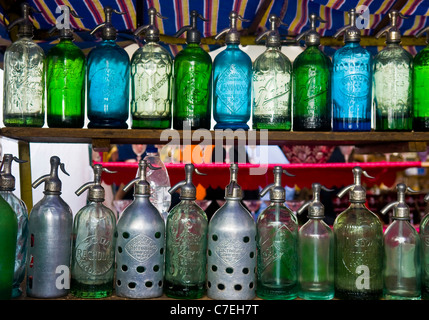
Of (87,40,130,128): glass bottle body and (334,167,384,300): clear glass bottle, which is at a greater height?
(87,40,130,128): glass bottle body

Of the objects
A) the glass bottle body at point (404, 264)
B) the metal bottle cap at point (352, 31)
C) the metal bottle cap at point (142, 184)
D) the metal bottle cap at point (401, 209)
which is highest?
the metal bottle cap at point (352, 31)

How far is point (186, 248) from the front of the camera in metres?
1.25

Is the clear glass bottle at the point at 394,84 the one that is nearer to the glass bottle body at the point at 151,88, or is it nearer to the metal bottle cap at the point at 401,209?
the metal bottle cap at the point at 401,209

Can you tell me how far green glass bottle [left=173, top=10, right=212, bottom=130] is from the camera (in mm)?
1304

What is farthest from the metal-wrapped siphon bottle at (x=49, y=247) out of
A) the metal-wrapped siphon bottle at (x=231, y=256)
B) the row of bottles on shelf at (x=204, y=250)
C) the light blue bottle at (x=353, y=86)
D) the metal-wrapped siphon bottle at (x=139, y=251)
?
the light blue bottle at (x=353, y=86)

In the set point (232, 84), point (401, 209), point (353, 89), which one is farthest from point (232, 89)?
point (401, 209)

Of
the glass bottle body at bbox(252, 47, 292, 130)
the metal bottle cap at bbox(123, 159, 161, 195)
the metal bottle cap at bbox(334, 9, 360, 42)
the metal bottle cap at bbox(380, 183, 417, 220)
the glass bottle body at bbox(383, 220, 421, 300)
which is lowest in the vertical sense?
the glass bottle body at bbox(383, 220, 421, 300)

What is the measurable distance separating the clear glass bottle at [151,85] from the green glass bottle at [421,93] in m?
0.70

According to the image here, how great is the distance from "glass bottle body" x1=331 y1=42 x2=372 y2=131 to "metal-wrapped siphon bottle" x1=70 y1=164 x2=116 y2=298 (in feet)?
2.25

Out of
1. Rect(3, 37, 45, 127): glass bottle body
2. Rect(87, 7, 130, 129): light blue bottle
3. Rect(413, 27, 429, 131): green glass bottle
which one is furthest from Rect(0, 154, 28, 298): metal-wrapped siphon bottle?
Rect(413, 27, 429, 131): green glass bottle

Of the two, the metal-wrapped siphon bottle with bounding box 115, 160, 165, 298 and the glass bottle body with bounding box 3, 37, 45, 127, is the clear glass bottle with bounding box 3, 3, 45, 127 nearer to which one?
the glass bottle body with bounding box 3, 37, 45, 127

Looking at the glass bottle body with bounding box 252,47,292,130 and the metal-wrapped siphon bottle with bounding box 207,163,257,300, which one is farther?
the glass bottle body with bounding box 252,47,292,130

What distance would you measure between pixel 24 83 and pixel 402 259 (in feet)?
3.64

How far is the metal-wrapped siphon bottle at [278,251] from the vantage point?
4.17ft
